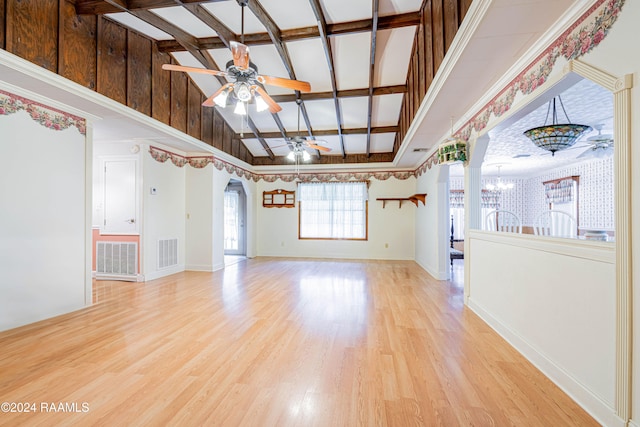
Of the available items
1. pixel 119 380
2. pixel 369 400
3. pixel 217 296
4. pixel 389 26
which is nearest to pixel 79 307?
pixel 217 296

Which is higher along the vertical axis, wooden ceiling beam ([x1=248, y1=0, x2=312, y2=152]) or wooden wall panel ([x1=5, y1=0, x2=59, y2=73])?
wooden ceiling beam ([x1=248, y1=0, x2=312, y2=152])

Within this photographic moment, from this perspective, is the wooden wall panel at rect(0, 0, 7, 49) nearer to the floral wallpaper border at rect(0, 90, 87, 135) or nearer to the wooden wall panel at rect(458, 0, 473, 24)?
the floral wallpaper border at rect(0, 90, 87, 135)

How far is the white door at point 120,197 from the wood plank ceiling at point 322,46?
2.02m

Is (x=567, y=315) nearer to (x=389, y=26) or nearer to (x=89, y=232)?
(x=389, y=26)

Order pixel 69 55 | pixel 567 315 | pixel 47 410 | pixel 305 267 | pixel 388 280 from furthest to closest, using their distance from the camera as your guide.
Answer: pixel 305 267, pixel 388 280, pixel 69 55, pixel 567 315, pixel 47 410

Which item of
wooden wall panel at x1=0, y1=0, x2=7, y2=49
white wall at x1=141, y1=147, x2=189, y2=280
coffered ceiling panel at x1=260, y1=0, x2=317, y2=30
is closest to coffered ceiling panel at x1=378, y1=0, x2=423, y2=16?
coffered ceiling panel at x1=260, y1=0, x2=317, y2=30

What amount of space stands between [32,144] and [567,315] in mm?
5018

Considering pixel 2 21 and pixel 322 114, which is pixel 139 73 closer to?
pixel 2 21

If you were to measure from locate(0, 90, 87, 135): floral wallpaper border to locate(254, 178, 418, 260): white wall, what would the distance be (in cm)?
A: 490

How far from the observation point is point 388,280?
5008 mm

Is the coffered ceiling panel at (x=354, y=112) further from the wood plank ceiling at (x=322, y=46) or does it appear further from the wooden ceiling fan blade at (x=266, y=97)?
the wooden ceiling fan blade at (x=266, y=97)

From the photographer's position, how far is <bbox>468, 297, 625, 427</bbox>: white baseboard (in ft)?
5.01

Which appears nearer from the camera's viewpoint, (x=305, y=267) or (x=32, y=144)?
(x=32, y=144)

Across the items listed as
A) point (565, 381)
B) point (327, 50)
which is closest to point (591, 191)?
point (565, 381)
